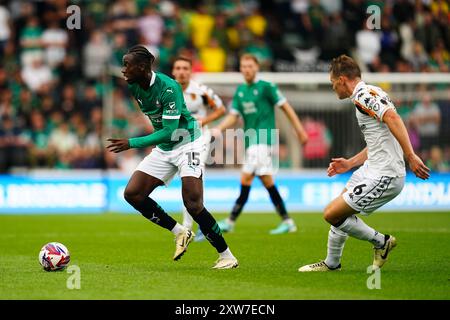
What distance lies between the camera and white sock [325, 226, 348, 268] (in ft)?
31.6

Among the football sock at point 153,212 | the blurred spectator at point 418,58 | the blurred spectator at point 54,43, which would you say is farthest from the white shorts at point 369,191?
the blurred spectator at point 54,43

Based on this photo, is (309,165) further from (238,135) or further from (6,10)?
(6,10)

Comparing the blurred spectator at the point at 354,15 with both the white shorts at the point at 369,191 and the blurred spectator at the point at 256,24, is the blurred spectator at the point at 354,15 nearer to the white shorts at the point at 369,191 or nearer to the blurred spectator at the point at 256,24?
the blurred spectator at the point at 256,24

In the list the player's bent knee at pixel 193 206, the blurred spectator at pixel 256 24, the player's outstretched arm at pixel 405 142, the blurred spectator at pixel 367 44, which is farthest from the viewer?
the blurred spectator at pixel 256 24

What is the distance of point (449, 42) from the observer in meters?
22.3

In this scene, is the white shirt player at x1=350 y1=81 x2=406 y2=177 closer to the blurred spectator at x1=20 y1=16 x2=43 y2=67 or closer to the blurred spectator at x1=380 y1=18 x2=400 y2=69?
the blurred spectator at x1=380 y1=18 x2=400 y2=69

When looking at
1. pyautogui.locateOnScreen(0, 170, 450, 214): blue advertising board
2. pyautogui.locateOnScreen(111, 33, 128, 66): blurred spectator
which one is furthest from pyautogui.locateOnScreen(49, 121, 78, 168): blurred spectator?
pyautogui.locateOnScreen(111, 33, 128, 66): blurred spectator

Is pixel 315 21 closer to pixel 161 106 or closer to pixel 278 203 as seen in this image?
pixel 278 203

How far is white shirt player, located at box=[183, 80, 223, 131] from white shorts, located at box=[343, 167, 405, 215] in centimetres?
461

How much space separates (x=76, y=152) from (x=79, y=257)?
10294mm

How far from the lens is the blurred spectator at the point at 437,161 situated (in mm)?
20984

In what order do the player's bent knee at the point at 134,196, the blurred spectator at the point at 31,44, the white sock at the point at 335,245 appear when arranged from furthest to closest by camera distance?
the blurred spectator at the point at 31,44
the player's bent knee at the point at 134,196
the white sock at the point at 335,245

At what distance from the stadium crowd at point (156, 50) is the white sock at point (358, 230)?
461 inches
